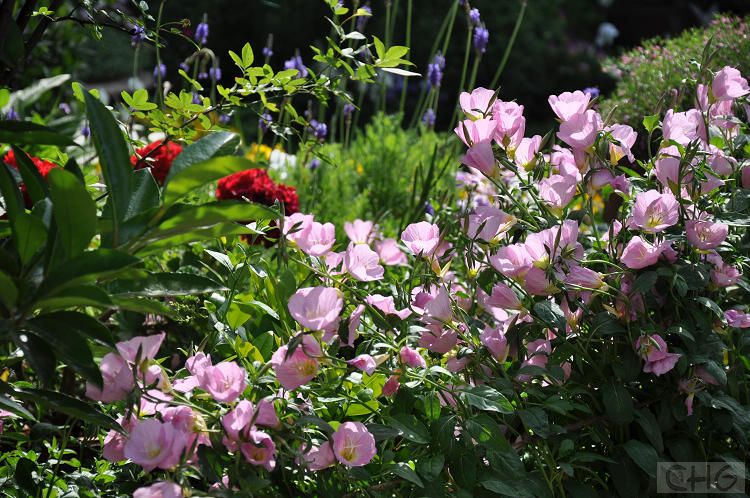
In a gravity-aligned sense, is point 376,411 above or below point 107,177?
below

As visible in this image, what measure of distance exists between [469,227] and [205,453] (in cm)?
49

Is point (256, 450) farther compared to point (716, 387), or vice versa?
point (716, 387)

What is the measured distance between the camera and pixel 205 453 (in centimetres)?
94

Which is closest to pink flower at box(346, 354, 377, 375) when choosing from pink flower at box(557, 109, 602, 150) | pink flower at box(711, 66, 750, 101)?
pink flower at box(557, 109, 602, 150)

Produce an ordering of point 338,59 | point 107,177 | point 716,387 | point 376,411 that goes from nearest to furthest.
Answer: point 107,177 < point 376,411 < point 716,387 < point 338,59

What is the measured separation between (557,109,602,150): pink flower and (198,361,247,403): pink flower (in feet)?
1.89

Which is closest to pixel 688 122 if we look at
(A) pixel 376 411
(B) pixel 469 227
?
(B) pixel 469 227

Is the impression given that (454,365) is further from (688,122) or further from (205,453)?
(688,122)

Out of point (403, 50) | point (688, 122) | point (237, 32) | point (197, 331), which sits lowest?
point (237, 32)

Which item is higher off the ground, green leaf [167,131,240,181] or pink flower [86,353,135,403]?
green leaf [167,131,240,181]

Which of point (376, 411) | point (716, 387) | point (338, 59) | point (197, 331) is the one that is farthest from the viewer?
point (197, 331)

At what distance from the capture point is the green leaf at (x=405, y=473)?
3.21ft

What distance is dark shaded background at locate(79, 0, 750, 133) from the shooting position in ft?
27.0

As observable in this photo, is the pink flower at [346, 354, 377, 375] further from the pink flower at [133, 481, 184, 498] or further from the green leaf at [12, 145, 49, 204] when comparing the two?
the green leaf at [12, 145, 49, 204]
